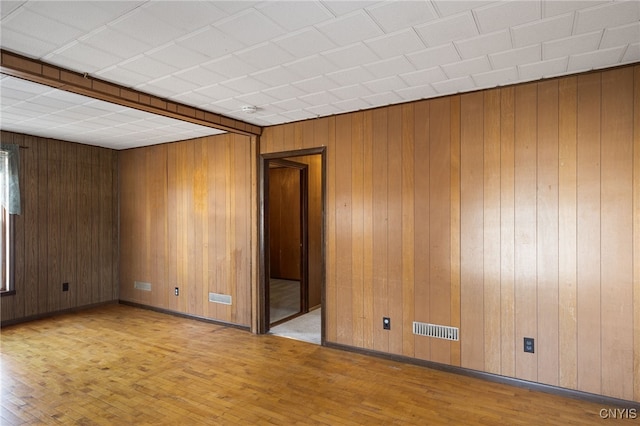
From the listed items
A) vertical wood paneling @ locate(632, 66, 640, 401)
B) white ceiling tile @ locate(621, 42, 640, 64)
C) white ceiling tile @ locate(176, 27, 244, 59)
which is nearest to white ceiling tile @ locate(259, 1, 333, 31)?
white ceiling tile @ locate(176, 27, 244, 59)

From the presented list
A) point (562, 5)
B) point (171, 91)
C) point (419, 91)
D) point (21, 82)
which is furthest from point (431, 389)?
point (21, 82)

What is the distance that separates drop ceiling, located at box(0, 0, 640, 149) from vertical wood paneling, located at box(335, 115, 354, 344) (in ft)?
1.58

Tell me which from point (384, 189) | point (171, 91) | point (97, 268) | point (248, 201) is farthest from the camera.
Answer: point (97, 268)

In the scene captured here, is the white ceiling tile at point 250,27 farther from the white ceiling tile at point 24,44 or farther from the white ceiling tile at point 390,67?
the white ceiling tile at point 24,44

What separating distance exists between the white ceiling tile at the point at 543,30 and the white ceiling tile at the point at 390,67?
0.68 metres

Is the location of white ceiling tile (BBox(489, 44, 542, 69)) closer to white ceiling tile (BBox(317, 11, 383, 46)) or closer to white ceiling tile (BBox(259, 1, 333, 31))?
white ceiling tile (BBox(317, 11, 383, 46))

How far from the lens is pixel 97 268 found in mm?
5762

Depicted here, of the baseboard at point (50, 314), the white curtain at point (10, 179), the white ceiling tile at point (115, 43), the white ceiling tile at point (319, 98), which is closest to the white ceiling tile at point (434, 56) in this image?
the white ceiling tile at point (319, 98)

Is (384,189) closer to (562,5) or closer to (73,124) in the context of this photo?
(562,5)

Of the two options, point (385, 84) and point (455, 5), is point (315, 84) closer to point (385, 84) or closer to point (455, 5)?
point (385, 84)

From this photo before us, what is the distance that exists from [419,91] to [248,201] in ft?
8.04

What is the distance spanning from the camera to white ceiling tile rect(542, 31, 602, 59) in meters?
2.23

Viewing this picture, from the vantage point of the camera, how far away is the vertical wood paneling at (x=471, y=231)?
10.5 feet

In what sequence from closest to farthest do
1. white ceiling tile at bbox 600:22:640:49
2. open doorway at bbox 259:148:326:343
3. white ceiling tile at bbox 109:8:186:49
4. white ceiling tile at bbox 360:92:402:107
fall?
white ceiling tile at bbox 109:8:186:49, white ceiling tile at bbox 600:22:640:49, white ceiling tile at bbox 360:92:402:107, open doorway at bbox 259:148:326:343
